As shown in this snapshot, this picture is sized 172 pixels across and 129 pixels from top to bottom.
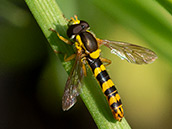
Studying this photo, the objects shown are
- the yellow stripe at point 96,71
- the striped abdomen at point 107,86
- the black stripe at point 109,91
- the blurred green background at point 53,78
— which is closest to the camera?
the striped abdomen at point 107,86

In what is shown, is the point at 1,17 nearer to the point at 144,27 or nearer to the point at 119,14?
→ the point at 119,14

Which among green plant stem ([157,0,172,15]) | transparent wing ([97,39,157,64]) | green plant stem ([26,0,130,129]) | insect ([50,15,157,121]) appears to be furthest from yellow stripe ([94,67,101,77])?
green plant stem ([157,0,172,15])

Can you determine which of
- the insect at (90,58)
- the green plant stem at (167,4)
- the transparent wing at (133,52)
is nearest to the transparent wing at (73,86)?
the insect at (90,58)

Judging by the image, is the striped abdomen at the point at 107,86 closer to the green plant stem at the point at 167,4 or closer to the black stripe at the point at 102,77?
the black stripe at the point at 102,77

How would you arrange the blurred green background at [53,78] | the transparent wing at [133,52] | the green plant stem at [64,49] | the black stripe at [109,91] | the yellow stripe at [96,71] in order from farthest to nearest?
the blurred green background at [53,78]
the transparent wing at [133,52]
the yellow stripe at [96,71]
the black stripe at [109,91]
the green plant stem at [64,49]

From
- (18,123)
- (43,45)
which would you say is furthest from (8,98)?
(43,45)

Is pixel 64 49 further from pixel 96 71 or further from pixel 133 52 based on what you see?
pixel 133 52

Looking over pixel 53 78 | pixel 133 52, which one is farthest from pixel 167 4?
pixel 53 78

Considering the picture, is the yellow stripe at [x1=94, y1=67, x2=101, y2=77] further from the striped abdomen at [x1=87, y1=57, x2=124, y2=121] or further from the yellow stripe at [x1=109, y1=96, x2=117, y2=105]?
the yellow stripe at [x1=109, y1=96, x2=117, y2=105]
